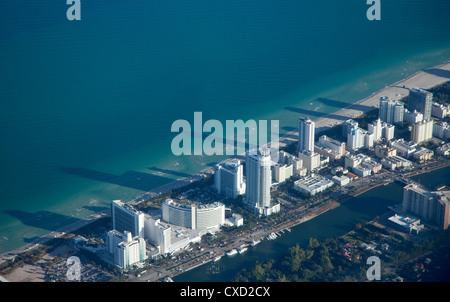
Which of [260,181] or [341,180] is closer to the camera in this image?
[260,181]

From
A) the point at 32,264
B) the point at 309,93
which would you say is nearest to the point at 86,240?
the point at 32,264

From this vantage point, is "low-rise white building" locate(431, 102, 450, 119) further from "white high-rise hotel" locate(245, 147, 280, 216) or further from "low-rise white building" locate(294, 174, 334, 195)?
"white high-rise hotel" locate(245, 147, 280, 216)

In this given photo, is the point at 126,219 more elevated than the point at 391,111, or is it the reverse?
the point at 391,111

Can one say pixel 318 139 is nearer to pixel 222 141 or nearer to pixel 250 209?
pixel 222 141

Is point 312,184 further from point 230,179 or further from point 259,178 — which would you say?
point 230,179

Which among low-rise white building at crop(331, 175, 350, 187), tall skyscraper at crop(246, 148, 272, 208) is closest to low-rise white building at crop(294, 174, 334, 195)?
low-rise white building at crop(331, 175, 350, 187)

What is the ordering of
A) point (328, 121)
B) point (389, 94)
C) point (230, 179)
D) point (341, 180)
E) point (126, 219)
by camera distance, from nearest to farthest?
point (126, 219) → point (230, 179) → point (341, 180) → point (328, 121) → point (389, 94)

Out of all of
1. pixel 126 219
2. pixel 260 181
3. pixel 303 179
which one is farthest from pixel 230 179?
pixel 126 219
